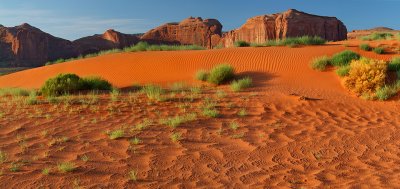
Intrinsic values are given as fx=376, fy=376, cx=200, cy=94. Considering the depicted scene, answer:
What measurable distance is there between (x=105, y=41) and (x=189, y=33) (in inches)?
589

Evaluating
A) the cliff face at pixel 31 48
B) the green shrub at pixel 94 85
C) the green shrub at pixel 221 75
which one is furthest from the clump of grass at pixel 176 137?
the cliff face at pixel 31 48

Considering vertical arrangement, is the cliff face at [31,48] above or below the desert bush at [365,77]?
→ above

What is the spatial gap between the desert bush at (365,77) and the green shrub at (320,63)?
1951 mm

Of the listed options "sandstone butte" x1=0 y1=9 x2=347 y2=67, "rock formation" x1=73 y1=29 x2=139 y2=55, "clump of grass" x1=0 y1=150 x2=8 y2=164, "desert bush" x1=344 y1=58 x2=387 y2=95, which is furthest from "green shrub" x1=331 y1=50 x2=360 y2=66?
"rock formation" x1=73 y1=29 x2=139 y2=55

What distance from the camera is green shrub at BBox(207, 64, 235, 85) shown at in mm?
13438

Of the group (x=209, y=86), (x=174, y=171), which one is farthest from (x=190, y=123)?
(x=209, y=86)

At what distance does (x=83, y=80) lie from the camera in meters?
→ 13.1

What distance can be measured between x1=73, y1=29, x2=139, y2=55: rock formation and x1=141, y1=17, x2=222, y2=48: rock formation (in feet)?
10.4

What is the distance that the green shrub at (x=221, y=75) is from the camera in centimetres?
1344

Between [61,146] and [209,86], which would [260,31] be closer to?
[209,86]

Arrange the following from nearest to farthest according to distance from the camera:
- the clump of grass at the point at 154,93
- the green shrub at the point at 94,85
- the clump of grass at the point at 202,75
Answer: the clump of grass at the point at 154,93, the green shrub at the point at 94,85, the clump of grass at the point at 202,75

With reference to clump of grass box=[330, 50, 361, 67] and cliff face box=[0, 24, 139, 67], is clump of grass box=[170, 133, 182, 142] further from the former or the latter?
cliff face box=[0, 24, 139, 67]

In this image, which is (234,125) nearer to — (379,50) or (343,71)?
(343,71)

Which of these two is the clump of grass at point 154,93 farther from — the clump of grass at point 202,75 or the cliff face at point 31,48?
the cliff face at point 31,48
